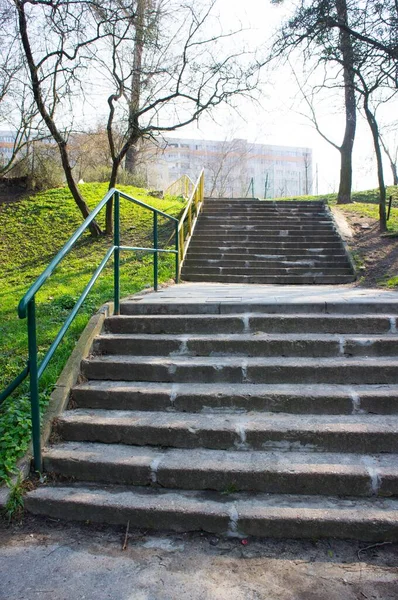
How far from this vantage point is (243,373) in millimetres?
3135

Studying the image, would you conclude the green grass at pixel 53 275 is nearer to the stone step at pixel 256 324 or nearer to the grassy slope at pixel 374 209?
the stone step at pixel 256 324

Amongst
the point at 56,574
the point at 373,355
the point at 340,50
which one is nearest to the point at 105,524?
the point at 56,574

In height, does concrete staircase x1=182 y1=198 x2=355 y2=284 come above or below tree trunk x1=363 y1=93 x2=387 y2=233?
below

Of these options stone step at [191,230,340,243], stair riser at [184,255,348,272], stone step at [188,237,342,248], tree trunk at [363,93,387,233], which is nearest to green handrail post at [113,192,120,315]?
stair riser at [184,255,348,272]

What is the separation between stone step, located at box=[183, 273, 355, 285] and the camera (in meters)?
8.45

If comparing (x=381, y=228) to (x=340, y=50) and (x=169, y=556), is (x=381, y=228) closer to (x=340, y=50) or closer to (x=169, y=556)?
(x=340, y=50)

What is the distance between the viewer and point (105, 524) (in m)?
2.28

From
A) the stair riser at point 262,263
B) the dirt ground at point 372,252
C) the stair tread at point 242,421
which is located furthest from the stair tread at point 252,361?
the stair riser at point 262,263

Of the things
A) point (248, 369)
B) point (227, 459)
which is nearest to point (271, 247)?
point (248, 369)

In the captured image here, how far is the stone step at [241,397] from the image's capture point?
2846mm

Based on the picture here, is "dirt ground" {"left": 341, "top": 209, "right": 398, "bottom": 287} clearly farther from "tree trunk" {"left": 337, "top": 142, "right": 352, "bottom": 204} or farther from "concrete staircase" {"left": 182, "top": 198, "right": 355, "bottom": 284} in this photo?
"tree trunk" {"left": 337, "top": 142, "right": 352, "bottom": 204}

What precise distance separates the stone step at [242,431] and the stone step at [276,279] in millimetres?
5893

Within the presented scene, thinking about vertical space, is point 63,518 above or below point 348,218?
below

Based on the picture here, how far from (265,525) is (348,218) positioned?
35.9 feet
